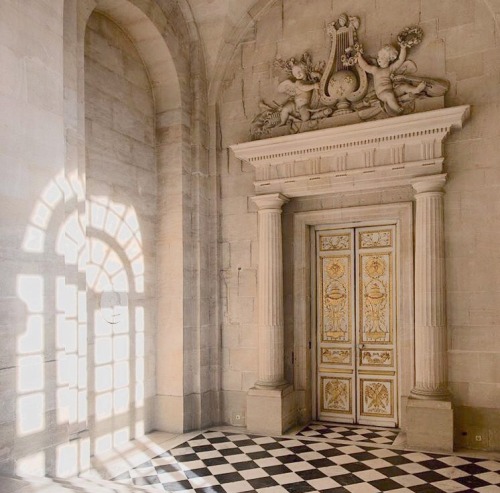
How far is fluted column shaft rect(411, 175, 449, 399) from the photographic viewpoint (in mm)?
5820

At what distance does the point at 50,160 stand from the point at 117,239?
6.15 ft

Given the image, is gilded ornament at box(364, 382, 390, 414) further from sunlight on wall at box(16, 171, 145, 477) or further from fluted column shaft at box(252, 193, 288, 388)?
sunlight on wall at box(16, 171, 145, 477)

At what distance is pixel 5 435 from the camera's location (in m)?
3.91

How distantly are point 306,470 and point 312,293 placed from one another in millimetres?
2421

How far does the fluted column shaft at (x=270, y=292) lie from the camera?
263 inches

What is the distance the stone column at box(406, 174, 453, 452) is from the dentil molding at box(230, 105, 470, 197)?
1.04 feet

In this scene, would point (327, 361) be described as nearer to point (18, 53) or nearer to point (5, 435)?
→ point (5, 435)

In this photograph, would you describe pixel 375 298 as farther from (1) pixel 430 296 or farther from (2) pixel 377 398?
(2) pixel 377 398

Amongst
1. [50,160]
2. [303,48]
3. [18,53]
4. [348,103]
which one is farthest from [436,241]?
[18,53]

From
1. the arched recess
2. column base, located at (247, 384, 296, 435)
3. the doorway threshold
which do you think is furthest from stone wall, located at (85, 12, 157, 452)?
the doorway threshold

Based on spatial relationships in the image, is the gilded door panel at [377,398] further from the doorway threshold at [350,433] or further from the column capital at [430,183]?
the column capital at [430,183]

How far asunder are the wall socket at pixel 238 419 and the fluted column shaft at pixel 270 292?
0.55 m

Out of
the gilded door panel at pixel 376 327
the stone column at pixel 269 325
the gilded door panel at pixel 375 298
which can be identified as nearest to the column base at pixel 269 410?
the stone column at pixel 269 325

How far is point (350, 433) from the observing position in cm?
638
